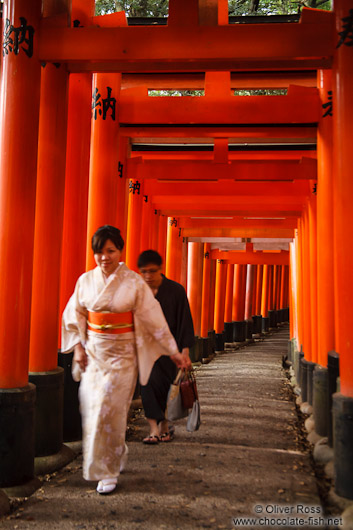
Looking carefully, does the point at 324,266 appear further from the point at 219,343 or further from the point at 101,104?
the point at 219,343

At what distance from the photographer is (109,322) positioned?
393cm

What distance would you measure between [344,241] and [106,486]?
7.73ft

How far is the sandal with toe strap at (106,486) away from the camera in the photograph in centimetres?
388

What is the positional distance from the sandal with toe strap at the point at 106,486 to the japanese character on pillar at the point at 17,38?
3204 millimetres

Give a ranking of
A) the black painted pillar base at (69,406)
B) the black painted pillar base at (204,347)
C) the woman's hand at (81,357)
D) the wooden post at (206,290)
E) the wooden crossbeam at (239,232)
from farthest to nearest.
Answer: the wooden post at (206,290), the black painted pillar base at (204,347), the wooden crossbeam at (239,232), the black painted pillar base at (69,406), the woman's hand at (81,357)

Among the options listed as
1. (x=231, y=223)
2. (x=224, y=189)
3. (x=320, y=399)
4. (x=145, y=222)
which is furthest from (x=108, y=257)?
(x=231, y=223)

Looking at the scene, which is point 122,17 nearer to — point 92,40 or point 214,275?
→ point 92,40

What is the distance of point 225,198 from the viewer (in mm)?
10422

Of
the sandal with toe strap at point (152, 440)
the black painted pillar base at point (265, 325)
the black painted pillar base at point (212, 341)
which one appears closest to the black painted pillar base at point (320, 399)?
the sandal with toe strap at point (152, 440)

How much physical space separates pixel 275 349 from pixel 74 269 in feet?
48.6

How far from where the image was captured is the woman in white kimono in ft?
12.6

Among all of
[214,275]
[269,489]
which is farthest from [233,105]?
[214,275]

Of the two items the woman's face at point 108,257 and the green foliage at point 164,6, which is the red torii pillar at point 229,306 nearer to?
the green foliage at point 164,6

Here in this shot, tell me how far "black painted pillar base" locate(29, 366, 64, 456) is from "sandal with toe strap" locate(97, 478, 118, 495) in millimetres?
945
